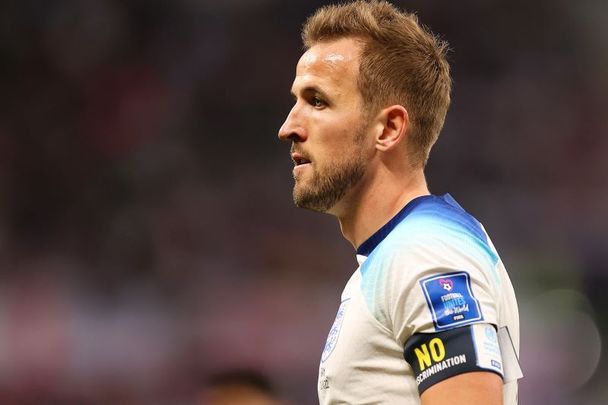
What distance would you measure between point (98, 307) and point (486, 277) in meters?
4.61

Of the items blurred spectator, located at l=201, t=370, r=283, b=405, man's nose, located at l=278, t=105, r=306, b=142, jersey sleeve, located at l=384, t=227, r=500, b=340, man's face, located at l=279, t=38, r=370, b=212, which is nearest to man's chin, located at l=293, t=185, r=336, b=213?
man's face, located at l=279, t=38, r=370, b=212

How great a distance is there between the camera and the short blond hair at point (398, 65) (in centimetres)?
218

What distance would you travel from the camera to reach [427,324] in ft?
5.67

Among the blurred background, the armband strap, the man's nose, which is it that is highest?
the blurred background

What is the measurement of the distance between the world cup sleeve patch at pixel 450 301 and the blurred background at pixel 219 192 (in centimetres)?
422

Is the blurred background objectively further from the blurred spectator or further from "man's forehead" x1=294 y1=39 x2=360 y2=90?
"man's forehead" x1=294 y1=39 x2=360 y2=90

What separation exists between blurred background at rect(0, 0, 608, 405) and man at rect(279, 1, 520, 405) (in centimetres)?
385

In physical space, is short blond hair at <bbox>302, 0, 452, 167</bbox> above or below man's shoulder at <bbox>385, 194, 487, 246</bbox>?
above

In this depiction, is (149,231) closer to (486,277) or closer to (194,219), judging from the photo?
(194,219)

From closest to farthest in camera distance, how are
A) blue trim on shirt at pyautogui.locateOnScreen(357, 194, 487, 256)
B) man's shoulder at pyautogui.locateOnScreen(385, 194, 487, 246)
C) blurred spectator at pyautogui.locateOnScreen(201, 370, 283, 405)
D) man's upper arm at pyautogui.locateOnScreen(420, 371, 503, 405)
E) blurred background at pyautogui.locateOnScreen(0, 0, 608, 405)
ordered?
man's upper arm at pyautogui.locateOnScreen(420, 371, 503, 405)
man's shoulder at pyautogui.locateOnScreen(385, 194, 487, 246)
blue trim on shirt at pyautogui.locateOnScreen(357, 194, 487, 256)
blurred spectator at pyautogui.locateOnScreen(201, 370, 283, 405)
blurred background at pyautogui.locateOnScreen(0, 0, 608, 405)

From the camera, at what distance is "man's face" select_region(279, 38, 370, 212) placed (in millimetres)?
2150

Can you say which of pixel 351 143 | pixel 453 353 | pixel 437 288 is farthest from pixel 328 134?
pixel 453 353

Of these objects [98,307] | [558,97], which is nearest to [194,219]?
[98,307]

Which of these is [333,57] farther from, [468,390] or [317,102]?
[468,390]
